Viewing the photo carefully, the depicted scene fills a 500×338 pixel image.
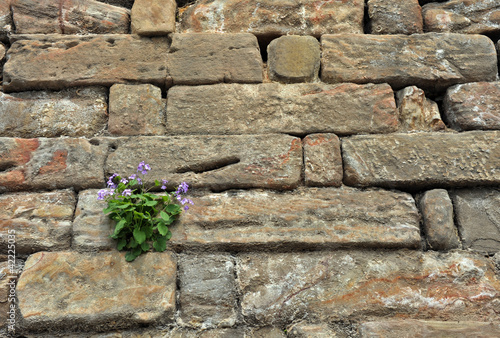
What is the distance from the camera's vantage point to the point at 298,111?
2396mm

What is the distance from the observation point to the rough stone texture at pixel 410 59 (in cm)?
250

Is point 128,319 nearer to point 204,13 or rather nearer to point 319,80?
point 319,80

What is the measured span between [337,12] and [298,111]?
31.6 inches

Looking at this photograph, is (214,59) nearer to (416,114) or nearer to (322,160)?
(322,160)

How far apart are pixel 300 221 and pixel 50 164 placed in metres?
1.38

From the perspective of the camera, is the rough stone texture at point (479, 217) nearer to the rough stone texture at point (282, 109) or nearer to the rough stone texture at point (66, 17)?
the rough stone texture at point (282, 109)

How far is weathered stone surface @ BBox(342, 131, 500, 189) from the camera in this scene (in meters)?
2.22

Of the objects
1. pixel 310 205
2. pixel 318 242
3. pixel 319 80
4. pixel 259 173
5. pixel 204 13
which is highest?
pixel 204 13

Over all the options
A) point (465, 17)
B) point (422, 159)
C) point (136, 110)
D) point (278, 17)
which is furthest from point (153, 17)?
point (465, 17)

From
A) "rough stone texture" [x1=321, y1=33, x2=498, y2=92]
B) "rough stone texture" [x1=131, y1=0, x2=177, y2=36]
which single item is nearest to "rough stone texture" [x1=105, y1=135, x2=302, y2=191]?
Answer: "rough stone texture" [x1=321, y1=33, x2=498, y2=92]

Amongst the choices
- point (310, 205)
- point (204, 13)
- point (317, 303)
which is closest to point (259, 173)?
point (310, 205)

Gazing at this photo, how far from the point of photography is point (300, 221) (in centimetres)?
212

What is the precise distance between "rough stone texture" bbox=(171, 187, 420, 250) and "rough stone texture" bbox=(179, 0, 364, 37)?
1120mm

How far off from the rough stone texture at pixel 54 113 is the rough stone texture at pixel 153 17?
1.63 ft
